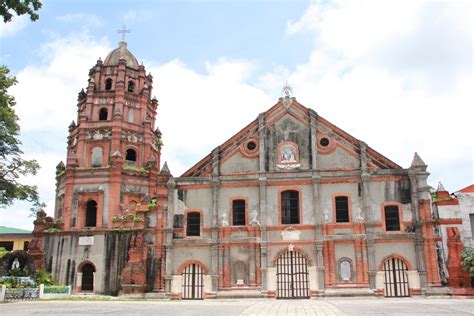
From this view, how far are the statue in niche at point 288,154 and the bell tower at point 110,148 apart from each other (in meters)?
9.08

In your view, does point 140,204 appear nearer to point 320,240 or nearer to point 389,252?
point 320,240

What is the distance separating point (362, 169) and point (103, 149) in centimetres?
1816

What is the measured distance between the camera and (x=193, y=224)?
30266mm

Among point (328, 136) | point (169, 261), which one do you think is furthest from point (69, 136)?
point (328, 136)

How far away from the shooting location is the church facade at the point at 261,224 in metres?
28.2

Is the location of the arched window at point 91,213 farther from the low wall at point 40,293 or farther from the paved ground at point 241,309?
the paved ground at point 241,309

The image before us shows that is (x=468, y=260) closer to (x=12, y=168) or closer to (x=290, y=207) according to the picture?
(x=290, y=207)

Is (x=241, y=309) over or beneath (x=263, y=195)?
beneath

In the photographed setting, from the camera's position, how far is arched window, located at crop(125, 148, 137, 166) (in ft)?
116

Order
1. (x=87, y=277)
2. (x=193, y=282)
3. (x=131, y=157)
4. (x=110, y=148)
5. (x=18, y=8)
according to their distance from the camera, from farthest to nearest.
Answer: (x=131, y=157) → (x=110, y=148) → (x=87, y=277) → (x=193, y=282) → (x=18, y=8)

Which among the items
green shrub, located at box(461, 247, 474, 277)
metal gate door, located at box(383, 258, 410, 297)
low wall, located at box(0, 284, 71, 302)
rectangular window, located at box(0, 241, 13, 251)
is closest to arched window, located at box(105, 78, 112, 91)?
low wall, located at box(0, 284, 71, 302)

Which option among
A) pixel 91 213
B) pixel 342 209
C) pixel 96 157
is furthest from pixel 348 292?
pixel 96 157

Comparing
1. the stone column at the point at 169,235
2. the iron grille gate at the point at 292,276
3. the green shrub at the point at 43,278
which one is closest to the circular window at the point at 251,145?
the stone column at the point at 169,235

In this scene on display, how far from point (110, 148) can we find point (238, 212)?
433 inches
